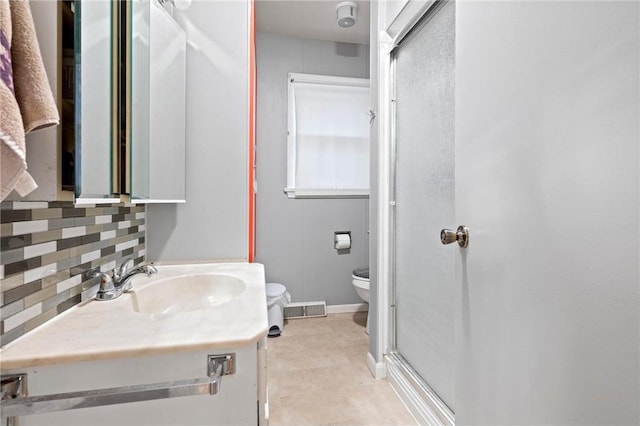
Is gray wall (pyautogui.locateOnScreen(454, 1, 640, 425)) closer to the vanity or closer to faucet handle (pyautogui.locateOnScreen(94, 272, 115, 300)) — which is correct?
the vanity

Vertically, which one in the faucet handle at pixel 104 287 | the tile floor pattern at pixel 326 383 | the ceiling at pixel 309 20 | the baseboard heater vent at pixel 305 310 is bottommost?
the tile floor pattern at pixel 326 383

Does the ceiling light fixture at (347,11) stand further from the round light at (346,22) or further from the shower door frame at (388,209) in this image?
the shower door frame at (388,209)

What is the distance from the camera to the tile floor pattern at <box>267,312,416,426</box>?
61.3 inches

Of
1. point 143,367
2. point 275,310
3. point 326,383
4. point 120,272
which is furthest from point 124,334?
point 275,310

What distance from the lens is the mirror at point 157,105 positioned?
1.05 meters

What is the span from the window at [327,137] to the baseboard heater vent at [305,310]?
0.99 metres

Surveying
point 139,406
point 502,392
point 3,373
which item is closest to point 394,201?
point 502,392

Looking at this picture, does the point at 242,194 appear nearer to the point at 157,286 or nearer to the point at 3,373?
the point at 157,286

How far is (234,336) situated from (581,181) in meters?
0.77

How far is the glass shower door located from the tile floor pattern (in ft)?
0.84

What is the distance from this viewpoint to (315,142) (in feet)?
9.55

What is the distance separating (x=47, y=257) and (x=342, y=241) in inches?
92.2

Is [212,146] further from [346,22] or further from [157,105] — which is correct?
[346,22]

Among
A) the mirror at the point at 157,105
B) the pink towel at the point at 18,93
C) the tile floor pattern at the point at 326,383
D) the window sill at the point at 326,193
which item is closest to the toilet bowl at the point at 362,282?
the tile floor pattern at the point at 326,383
